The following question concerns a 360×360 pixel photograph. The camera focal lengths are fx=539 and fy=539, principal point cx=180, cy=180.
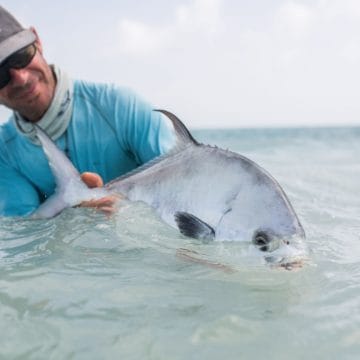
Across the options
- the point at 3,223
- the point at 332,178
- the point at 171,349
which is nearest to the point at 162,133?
the point at 3,223

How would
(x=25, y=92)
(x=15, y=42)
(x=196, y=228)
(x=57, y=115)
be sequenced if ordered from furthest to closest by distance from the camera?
(x=57, y=115) → (x=25, y=92) → (x=15, y=42) → (x=196, y=228)

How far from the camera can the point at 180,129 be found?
2.22 m

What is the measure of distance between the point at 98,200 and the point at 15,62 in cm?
77

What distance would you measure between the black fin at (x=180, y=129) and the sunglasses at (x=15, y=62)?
85 centimetres

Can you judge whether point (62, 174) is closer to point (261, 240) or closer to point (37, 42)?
point (37, 42)

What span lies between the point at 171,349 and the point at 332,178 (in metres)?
5.75

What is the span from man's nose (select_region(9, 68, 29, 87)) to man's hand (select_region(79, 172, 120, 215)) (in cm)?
57

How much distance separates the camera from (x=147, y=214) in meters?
2.51

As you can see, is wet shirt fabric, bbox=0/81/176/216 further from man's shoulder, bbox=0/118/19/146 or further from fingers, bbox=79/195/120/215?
fingers, bbox=79/195/120/215

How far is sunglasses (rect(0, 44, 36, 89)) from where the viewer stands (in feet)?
8.41

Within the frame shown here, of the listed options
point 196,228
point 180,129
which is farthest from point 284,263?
point 180,129

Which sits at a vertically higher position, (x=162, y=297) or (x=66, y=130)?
(x=66, y=130)

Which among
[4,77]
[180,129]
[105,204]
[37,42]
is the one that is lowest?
[105,204]

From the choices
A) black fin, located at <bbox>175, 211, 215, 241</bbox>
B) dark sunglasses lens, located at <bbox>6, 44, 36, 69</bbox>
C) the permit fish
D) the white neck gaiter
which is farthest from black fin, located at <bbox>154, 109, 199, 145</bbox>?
the white neck gaiter
